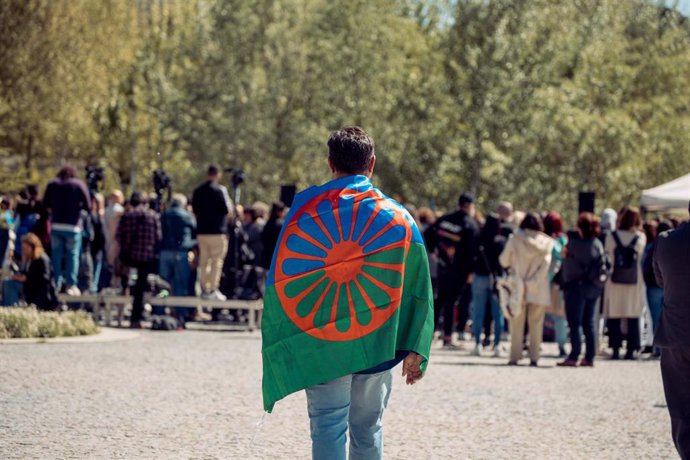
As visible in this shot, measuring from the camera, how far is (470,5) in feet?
133

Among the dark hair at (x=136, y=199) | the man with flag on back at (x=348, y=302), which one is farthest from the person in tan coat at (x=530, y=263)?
the man with flag on back at (x=348, y=302)

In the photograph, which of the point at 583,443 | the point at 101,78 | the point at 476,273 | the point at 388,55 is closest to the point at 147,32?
the point at 101,78

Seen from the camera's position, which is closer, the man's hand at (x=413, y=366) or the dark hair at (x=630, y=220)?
the man's hand at (x=413, y=366)

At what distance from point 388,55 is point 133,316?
27.8 meters

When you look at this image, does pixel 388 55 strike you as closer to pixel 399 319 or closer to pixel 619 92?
pixel 619 92

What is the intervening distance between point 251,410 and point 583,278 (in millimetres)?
7383

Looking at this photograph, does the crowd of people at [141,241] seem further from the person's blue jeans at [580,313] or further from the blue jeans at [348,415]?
the blue jeans at [348,415]

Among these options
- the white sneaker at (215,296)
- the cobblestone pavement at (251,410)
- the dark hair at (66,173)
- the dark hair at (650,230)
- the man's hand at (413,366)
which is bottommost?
the cobblestone pavement at (251,410)

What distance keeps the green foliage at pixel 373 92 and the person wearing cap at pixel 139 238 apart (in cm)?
1544

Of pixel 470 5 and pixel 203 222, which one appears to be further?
pixel 470 5

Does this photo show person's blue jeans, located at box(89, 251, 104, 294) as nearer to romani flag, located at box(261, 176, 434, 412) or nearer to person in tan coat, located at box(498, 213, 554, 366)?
person in tan coat, located at box(498, 213, 554, 366)

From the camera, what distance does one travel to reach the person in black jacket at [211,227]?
21.5m

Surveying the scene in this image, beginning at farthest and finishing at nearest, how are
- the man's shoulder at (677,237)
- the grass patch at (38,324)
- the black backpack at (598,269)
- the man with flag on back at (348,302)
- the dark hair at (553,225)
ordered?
the dark hair at (553,225), the black backpack at (598,269), the grass patch at (38,324), the man's shoulder at (677,237), the man with flag on back at (348,302)

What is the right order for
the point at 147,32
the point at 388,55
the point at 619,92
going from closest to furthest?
the point at 619,92
the point at 388,55
the point at 147,32
